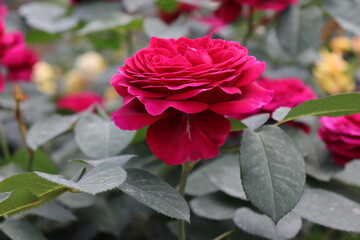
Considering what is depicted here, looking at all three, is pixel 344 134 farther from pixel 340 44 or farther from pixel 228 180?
pixel 340 44

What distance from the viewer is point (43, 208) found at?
0.57 meters

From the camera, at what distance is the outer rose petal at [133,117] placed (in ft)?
1.34

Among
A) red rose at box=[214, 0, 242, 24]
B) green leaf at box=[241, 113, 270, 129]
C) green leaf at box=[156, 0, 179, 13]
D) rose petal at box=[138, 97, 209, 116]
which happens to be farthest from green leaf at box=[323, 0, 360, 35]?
rose petal at box=[138, 97, 209, 116]

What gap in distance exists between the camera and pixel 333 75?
3.48ft

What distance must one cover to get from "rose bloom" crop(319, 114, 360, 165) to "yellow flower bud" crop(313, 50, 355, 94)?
509mm

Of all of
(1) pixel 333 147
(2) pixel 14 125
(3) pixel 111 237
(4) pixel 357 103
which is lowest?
(3) pixel 111 237

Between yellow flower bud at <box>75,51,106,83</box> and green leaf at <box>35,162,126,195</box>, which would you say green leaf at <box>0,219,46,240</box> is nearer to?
green leaf at <box>35,162,126,195</box>

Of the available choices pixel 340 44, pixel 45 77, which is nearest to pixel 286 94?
pixel 340 44

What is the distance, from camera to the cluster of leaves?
0.40m

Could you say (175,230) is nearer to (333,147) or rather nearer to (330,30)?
(333,147)

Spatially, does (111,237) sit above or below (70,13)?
below

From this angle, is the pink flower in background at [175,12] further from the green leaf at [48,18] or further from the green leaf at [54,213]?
the green leaf at [54,213]

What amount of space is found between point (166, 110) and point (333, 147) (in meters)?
0.25

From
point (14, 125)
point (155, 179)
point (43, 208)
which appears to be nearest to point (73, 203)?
point (43, 208)
